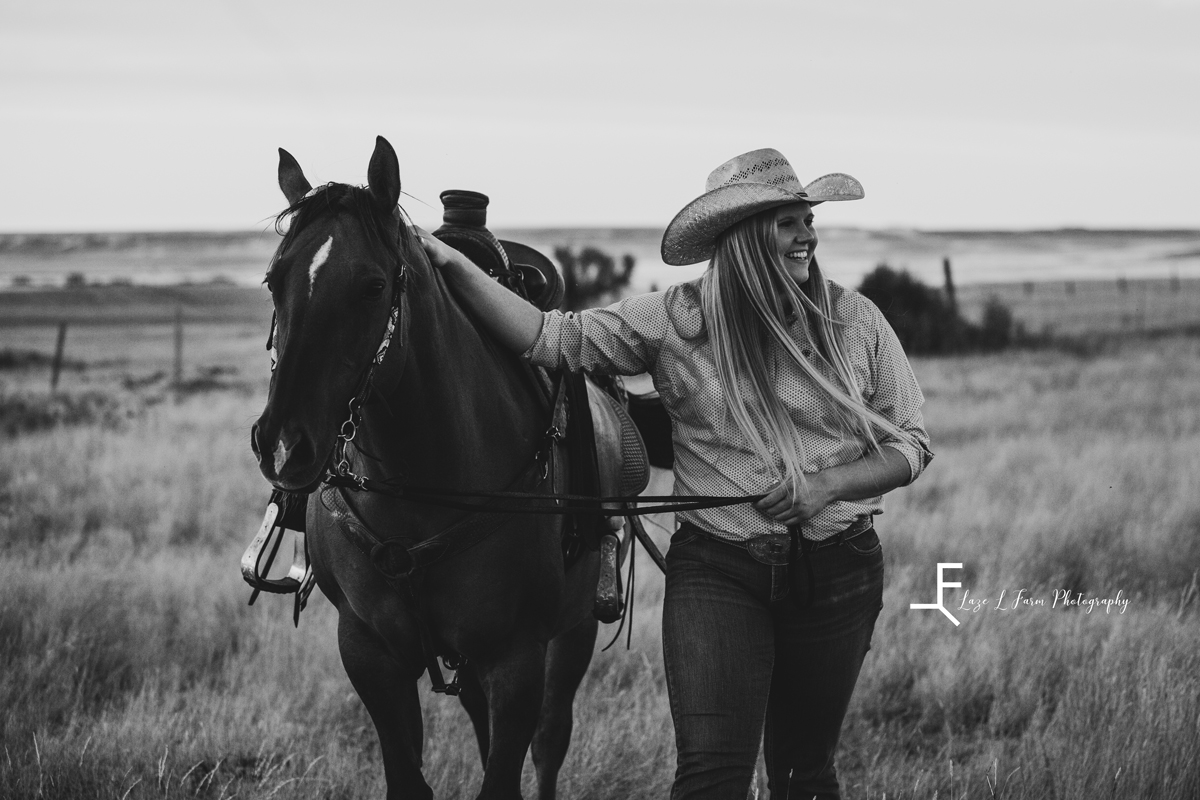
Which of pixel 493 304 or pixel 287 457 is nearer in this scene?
pixel 287 457

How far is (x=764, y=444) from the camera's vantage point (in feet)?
8.89

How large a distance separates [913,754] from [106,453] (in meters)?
9.81

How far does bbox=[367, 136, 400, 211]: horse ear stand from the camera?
2.51 metres

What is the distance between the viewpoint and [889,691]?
16.8 feet

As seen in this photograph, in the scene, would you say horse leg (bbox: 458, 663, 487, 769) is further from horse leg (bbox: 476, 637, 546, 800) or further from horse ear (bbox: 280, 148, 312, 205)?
horse ear (bbox: 280, 148, 312, 205)

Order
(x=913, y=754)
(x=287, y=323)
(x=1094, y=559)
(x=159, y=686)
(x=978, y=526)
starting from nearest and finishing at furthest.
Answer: (x=287, y=323) → (x=913, y=754) → (x=159, y=686) → (x=1094, y=559) → (x=978, y=526)

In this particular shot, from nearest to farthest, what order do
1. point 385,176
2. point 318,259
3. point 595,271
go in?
point 318,259, point 385,176, point 595,271

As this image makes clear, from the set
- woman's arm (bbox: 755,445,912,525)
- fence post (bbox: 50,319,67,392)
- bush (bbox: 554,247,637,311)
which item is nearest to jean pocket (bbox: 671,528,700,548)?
woman's arm (bbox: 755,445,912,525)

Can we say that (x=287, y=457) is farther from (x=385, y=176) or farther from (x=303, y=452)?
(x=385, y=176)

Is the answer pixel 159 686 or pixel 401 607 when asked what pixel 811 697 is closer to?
pixel 401 607

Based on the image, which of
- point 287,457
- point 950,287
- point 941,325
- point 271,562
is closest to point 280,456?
point 287,457

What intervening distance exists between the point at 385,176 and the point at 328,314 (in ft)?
1.44

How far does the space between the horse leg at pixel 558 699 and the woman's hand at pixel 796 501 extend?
1.61 metres

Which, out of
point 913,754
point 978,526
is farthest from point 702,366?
point 978,526
